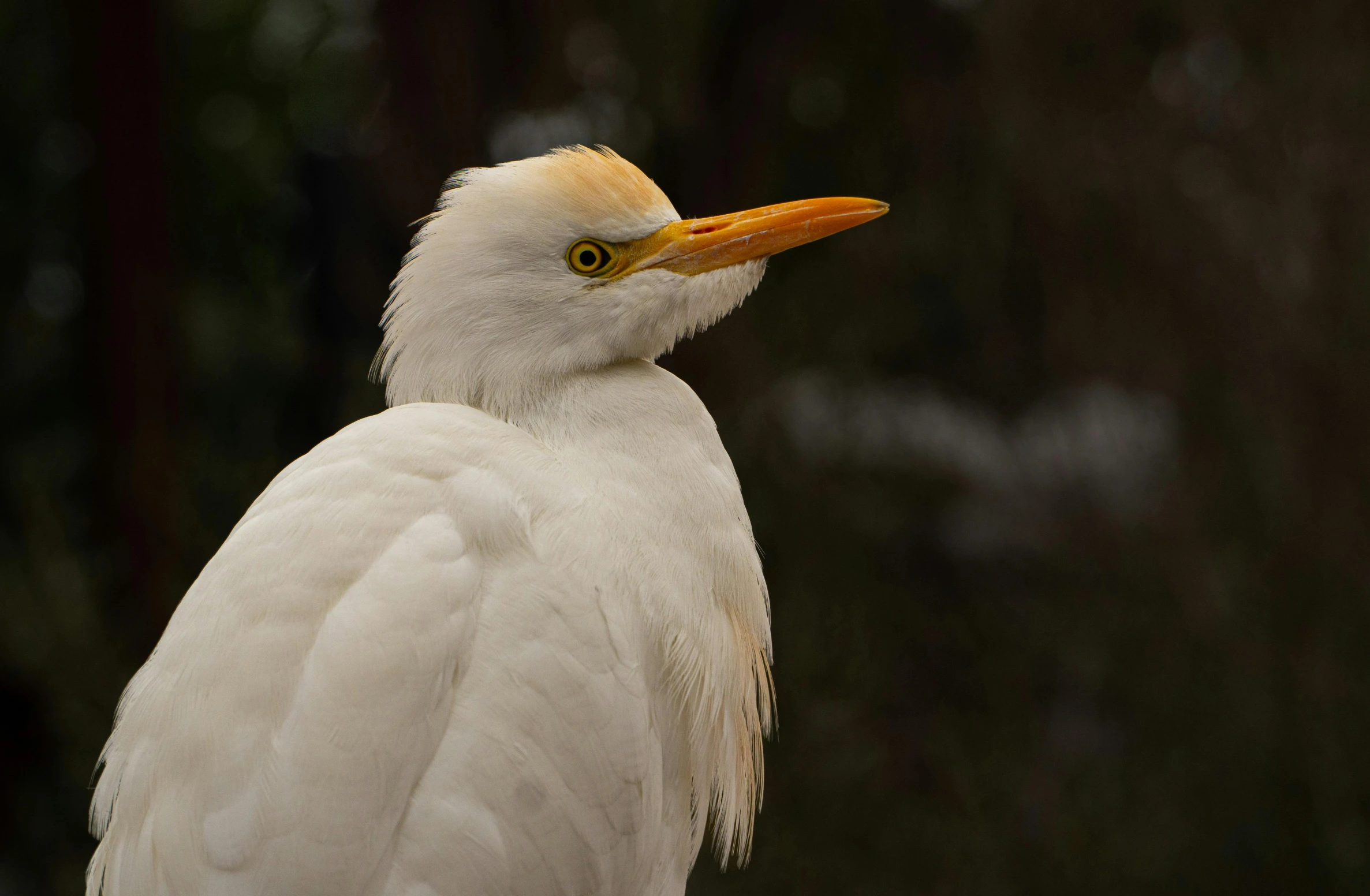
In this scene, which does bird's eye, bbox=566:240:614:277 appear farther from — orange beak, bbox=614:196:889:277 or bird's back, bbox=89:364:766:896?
bird's back, bbox=89:364:766:896

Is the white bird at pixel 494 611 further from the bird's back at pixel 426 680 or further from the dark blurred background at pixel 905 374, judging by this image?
the dark blurred background at pixel 905 374

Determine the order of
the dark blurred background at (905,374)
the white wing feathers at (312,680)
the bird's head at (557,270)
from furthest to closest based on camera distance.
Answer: the dark blurred background at (905,374)
the bird's head at (557,270)
the white wing feathers at (312,680)

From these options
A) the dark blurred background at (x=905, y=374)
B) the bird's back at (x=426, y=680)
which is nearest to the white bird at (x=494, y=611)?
the bird's back at (x=426, y=680)

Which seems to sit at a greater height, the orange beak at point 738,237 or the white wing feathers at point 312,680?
the orange beak at point 738,237

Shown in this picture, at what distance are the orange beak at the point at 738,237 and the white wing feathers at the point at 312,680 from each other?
0.67 ft

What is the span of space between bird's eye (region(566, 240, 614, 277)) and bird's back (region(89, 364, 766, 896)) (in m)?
0.13

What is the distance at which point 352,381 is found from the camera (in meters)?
2.02

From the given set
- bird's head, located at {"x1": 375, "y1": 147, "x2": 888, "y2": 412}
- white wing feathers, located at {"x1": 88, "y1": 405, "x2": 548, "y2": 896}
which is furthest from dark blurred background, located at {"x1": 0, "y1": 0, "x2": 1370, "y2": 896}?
white wing feathers, located at {"x1": 88, "y1": 405, "x2": 548, "y2": 896}

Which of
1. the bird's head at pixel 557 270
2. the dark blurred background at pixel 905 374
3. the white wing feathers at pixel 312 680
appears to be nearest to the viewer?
the white wing feathers at pixel 312 680

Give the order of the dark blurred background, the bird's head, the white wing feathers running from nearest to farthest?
1. the white wing feathers
2. the bird's head
3. the dark blurred background

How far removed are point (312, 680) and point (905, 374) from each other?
166 cm

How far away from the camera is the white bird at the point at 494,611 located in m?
0.73

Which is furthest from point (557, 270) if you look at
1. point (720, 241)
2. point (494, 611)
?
point (494, 611)

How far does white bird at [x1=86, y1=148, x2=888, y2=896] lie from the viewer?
0.73m
